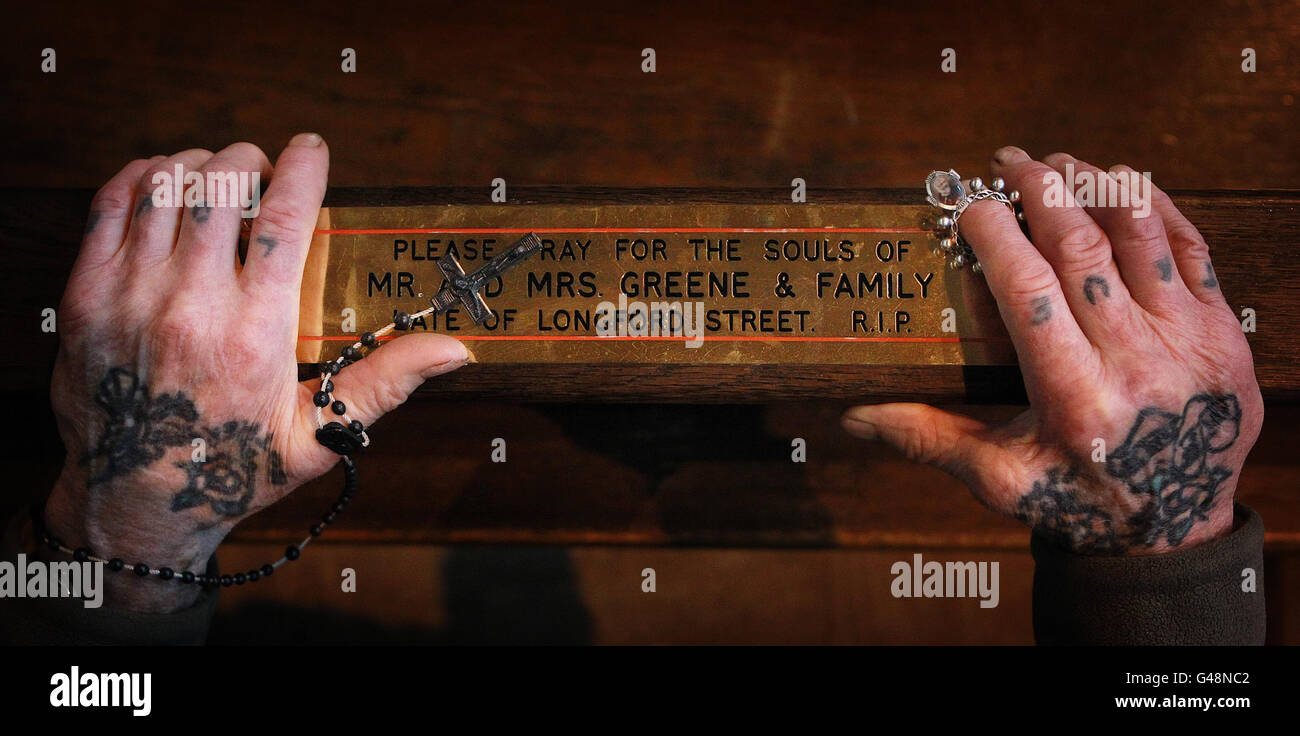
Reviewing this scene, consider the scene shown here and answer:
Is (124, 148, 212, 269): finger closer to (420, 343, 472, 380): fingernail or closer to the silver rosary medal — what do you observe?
(420, 343, 472, 380): fingernail

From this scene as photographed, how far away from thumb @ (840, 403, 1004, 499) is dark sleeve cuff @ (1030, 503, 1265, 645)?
0.13 metres

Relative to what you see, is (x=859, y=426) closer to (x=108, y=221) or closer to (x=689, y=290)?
(x=689, y=290)

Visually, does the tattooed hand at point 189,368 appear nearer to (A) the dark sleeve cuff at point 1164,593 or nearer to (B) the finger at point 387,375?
(B) the finger at point 387,375

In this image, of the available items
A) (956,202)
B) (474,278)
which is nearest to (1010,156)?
(956,202)

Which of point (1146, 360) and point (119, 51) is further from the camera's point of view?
point (119, 51)

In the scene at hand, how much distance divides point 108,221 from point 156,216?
63 millimetres

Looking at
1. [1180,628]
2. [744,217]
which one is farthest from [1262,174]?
[744,217]

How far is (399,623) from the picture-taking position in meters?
1.12

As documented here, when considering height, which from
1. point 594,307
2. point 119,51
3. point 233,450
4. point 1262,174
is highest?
point 119,51

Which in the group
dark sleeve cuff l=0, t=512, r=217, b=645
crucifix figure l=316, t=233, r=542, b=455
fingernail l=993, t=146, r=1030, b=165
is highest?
fingernail l=993, t=146, r=1030, b=165

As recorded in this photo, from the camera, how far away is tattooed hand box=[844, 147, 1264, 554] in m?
0.73

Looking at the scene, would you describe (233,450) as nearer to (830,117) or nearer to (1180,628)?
(830,117)

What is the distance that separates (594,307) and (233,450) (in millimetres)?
389

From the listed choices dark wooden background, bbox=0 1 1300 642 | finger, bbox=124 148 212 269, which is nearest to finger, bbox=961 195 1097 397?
dark wooden background, bbox=0 1 1300 642
